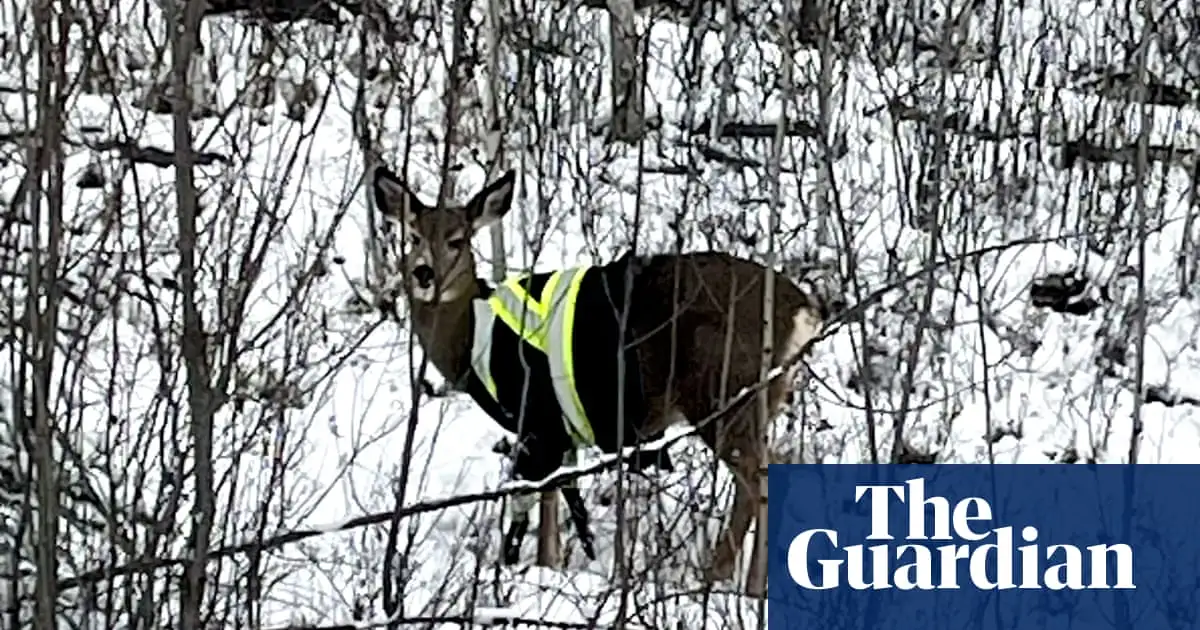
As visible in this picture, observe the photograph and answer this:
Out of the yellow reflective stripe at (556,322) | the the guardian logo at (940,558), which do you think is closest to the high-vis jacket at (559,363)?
the yellow reflective stripe at (556,322)

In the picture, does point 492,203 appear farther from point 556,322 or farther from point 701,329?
point 701,329

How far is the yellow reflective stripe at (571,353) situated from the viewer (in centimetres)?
518

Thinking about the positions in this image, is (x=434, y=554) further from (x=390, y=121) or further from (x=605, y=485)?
(x=390, y=121)

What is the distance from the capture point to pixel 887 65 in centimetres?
1011

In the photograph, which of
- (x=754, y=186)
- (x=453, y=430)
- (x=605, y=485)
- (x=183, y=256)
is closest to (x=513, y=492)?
(x=183, y=256)

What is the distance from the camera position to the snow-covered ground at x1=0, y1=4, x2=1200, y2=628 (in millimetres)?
5102

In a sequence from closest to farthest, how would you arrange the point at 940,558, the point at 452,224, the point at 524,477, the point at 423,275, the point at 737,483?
the point at 737,483, the point at 940,558, the point at 423,275, the point at 524,477, the point at 452,224

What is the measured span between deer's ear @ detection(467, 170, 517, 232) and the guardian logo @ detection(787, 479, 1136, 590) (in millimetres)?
1668

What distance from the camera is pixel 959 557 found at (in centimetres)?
444

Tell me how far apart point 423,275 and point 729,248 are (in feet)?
7.99

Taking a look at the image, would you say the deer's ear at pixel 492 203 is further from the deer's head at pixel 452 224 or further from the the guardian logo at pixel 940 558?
the the guardian logo at pixel 940 558

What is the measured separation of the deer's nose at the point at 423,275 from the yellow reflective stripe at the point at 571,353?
43 cm

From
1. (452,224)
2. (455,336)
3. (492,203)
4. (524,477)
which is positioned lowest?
(524,477)

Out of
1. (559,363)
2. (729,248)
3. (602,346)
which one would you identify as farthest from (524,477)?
(729,248)
